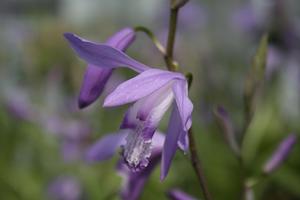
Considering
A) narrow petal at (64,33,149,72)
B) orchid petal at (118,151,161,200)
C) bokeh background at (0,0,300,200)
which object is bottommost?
bokeh background at (0,0,300,200)

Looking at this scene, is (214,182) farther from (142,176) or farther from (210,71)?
(142,176)

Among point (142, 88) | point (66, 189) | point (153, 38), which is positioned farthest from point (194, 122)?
point (142, 88)

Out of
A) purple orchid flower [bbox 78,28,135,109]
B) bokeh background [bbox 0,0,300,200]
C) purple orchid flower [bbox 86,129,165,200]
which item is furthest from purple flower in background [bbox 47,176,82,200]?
purple orchid flower [bbox 78,28,135,109]

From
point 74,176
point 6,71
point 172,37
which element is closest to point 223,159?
point 74,176

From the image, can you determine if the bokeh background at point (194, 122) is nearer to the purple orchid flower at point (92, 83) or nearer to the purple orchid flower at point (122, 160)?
the purple orchid flower at point (122, 160)

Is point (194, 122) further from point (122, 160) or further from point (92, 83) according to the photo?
point (92, 83)

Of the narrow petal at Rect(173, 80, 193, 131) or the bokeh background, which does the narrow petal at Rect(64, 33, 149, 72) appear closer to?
the narrow petal at Rect(173, 80, 193, 131)
